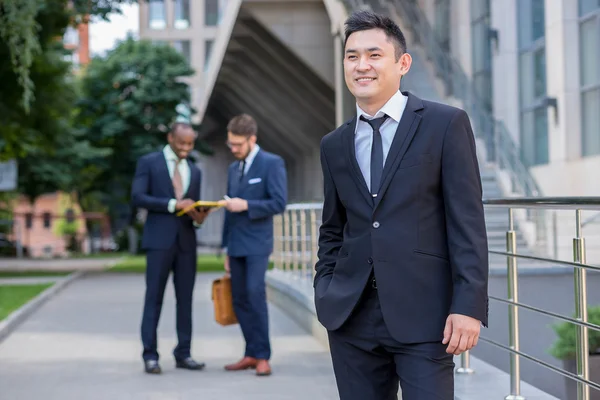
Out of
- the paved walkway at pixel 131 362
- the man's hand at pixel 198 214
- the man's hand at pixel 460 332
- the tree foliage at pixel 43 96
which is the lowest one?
the paved walkway at pixel 131 362

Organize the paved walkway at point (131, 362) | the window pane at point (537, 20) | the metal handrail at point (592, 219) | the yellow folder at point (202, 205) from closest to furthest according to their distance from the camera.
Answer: the paved walkway at point (131, 362) → the yellow folder at point (202, 205) → the metal handrail at point (592, 219) → the window pane at point (537, 20)

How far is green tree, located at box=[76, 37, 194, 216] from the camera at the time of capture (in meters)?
36.2

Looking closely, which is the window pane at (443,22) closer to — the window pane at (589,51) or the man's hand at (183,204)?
the window pane at (589,51)

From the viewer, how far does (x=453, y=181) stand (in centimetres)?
338

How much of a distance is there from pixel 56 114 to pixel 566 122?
37.3ft

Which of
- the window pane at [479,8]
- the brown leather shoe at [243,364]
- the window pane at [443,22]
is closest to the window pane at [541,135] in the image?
the window pane at [479,8]

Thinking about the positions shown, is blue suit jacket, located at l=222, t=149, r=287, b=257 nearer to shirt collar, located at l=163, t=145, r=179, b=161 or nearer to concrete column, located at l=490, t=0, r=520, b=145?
shirt collar, located at l=163, t=145, r=179, b=161

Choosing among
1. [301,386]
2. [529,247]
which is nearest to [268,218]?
[301,386]

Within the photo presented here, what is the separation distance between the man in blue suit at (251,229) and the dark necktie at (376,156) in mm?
4874

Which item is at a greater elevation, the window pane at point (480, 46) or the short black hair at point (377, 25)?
the window pane at point (480, 46)

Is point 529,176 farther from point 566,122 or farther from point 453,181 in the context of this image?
point 453,181

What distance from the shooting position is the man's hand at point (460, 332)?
3.29 m

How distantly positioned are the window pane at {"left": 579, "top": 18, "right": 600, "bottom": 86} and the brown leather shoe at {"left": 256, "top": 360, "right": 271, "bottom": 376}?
12.5 m

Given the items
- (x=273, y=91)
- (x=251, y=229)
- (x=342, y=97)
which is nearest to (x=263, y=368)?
(x=251, y=229)
